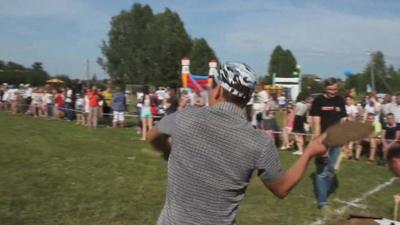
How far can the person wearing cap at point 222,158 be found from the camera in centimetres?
254

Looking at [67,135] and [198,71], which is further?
[198,71]

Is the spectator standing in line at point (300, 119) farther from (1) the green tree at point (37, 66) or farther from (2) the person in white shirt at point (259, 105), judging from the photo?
(1) the green tree at point (37, 66)

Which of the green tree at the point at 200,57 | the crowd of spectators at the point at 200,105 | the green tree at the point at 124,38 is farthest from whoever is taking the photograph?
the green tree at the point at 124,38

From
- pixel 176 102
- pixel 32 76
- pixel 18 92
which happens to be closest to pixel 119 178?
pixel 176 102

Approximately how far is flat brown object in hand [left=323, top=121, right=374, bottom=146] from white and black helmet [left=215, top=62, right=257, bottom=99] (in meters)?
0.44

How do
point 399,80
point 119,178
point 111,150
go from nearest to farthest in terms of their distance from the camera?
1. point 119,178
2. point 111,150
3. point 399,80

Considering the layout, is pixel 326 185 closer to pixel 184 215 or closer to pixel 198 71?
pixel 184 215

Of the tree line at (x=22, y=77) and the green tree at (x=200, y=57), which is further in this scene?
the green tree at (x=200, y=57)

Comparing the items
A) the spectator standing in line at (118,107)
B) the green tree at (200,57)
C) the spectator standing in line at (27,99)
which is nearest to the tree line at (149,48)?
the green tree at (200,57)

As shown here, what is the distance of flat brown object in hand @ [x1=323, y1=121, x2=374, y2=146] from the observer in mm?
2322

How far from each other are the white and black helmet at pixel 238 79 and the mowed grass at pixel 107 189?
202cm

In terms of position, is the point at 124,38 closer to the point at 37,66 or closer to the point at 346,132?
the point at 37,66

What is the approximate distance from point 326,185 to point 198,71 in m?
71.9

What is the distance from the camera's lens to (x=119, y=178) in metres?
9.99
